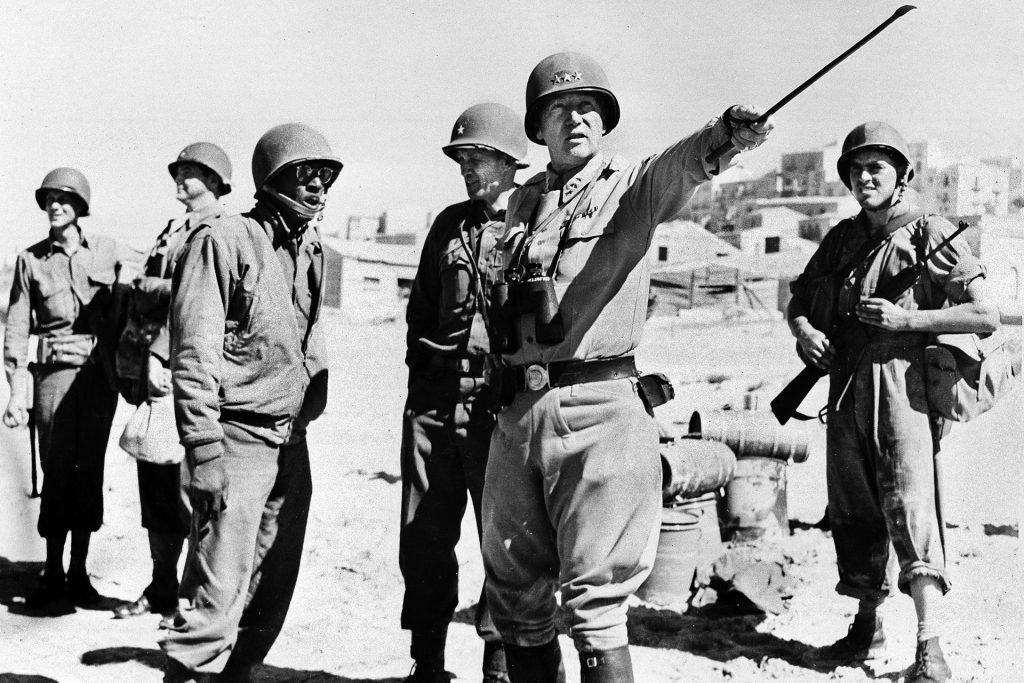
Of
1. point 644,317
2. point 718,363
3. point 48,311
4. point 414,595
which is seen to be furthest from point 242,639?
point 718,363

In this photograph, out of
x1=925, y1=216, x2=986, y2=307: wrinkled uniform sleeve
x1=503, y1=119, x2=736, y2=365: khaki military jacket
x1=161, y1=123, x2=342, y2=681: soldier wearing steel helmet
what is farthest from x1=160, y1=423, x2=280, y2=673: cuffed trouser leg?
x1=925, y1=216, x2=986, y2=307: wrinkled uniform sleeve

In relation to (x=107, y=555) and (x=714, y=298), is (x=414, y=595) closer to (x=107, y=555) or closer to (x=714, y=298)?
(x=107, y=555)

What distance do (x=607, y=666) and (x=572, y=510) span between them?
506 mm

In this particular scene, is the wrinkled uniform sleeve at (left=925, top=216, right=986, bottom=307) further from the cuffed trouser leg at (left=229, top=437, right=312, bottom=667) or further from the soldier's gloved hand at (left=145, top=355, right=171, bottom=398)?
the soldier's gloved hand at (left=145, top=355, right=171, bottom=398)

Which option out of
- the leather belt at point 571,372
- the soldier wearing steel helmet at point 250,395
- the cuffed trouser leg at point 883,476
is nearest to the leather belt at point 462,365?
the soldier wearing steel helmet at point 250,395

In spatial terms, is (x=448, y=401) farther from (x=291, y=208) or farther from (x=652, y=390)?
(x=652, y=390)

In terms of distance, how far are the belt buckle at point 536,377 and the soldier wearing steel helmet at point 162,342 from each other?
2849 mm

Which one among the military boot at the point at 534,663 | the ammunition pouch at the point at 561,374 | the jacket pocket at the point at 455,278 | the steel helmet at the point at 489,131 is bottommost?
the military boot at the point at 534,663

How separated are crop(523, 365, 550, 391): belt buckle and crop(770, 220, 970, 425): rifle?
7.47 ft

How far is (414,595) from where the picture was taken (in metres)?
4.83

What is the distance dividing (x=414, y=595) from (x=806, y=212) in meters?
44.5

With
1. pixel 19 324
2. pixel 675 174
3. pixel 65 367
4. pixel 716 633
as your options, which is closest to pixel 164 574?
pixel 65 367

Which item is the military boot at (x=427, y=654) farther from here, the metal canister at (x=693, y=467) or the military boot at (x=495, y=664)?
the metal canister at (x=693, y=467)

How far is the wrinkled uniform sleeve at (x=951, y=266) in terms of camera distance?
5012 mm
